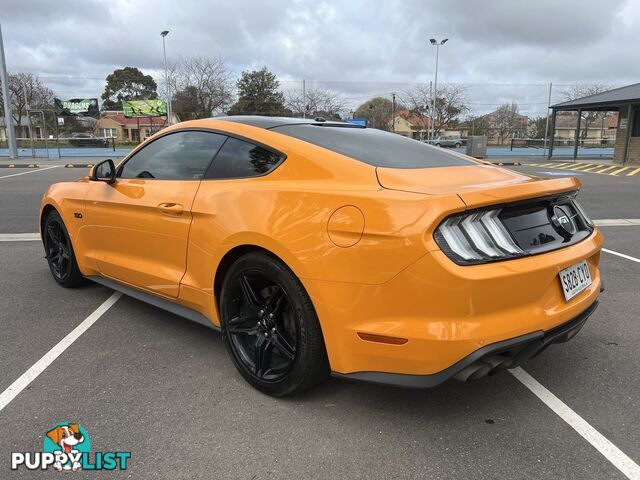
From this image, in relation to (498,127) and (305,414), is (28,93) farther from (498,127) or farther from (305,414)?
(305,414)

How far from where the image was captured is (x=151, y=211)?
332 cm

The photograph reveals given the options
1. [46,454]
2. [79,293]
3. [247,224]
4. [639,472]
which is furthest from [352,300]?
[79,293]

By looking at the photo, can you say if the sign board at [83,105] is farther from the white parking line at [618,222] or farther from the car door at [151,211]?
the car door at [151,211]

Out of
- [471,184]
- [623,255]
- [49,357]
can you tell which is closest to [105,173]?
[49,357]

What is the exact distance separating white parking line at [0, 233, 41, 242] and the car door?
3344 mm

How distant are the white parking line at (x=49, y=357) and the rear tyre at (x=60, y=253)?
1.41 feet

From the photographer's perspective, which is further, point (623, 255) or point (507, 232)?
point (623, 255)

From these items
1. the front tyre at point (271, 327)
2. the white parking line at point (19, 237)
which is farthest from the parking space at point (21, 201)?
the front tyre at point (271, 327)

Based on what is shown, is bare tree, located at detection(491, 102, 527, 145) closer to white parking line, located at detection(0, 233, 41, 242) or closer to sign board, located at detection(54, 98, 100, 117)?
sign board, located at detection(54, 98, 100, 117)

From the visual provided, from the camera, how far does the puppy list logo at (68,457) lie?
2.23m

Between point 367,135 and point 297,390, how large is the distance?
1711 mm

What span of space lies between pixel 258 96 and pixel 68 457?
4097cm

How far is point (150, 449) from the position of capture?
233 cm

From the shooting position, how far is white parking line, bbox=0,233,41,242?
662cm
